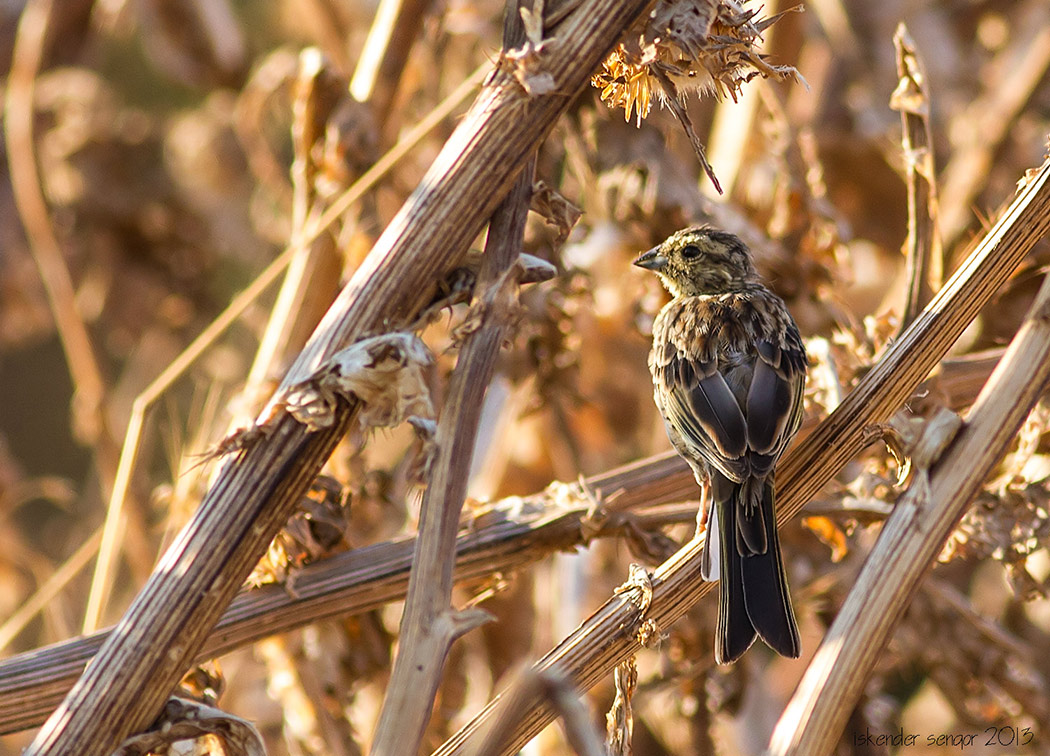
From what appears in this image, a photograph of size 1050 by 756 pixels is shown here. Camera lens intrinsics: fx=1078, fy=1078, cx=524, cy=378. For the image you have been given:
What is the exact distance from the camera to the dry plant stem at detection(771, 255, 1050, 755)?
1.39 m

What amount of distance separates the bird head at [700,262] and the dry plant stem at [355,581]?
60 cm

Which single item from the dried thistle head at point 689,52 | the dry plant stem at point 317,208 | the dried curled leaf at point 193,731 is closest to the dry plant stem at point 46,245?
the dry plant stem at point 317,208

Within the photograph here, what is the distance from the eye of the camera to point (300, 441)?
1293 mm

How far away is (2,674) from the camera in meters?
1.50

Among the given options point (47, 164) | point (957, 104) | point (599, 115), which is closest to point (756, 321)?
point (599, 115)

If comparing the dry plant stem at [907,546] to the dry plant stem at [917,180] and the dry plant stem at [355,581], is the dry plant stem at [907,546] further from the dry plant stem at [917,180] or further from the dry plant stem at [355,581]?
the dry plant stem at [355,581]

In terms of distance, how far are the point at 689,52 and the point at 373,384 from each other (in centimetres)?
54

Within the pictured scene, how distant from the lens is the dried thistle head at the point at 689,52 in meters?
1.28

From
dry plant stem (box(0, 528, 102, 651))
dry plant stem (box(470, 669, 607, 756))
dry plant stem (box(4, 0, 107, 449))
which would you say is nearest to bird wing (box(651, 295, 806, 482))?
dry plant stem (box(470, 669, 607, 756))

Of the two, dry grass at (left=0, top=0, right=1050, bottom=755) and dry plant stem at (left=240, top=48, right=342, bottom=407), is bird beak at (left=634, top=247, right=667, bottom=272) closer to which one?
dry grass at (left=0, top=0, right=1050, bottom=755)

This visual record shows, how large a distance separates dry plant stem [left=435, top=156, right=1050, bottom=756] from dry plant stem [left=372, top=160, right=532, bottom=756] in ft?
0.69

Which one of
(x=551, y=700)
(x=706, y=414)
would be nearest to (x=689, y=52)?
(x=551, y=700)

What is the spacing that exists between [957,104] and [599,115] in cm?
202

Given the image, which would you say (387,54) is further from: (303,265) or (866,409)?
(866,409)
